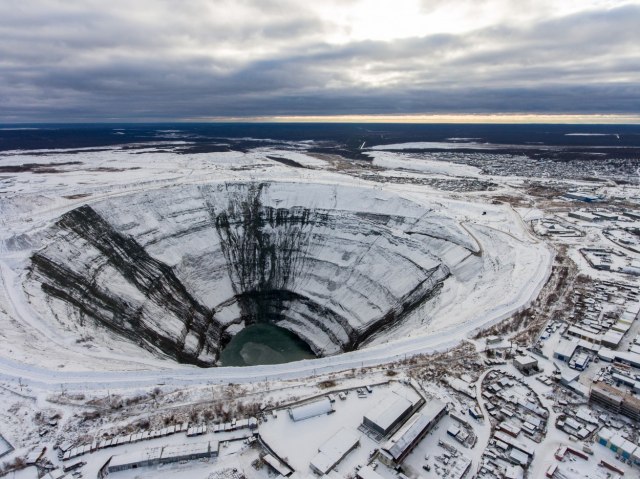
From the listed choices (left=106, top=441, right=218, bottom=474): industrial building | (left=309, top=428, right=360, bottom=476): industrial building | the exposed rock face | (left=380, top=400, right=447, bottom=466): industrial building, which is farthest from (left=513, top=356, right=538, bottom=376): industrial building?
(left=106, top=441, right=218, bottom=474): industrial building

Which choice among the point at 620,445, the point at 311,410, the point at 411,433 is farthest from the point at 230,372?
the point at 620,445

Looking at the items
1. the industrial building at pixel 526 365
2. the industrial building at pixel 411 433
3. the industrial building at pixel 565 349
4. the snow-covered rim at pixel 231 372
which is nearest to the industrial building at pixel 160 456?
the snow-covered rim at pixel 231 372

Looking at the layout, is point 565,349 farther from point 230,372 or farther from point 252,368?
point 230,372

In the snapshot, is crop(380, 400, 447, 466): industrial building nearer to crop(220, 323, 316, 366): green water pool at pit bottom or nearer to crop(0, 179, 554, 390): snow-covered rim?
crop(0, 179, 554, 390): snow-covered rim

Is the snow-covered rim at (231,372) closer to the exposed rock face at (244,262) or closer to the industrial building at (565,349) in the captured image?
the industrial building at (565,349)

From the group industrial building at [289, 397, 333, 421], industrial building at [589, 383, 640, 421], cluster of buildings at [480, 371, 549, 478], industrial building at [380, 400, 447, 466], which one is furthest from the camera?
industrial building at [289, 397, 333, 421]

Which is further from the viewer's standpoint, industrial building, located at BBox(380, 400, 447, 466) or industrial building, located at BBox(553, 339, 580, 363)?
industrial building, located at BBox(553, 339, 580, 363)
